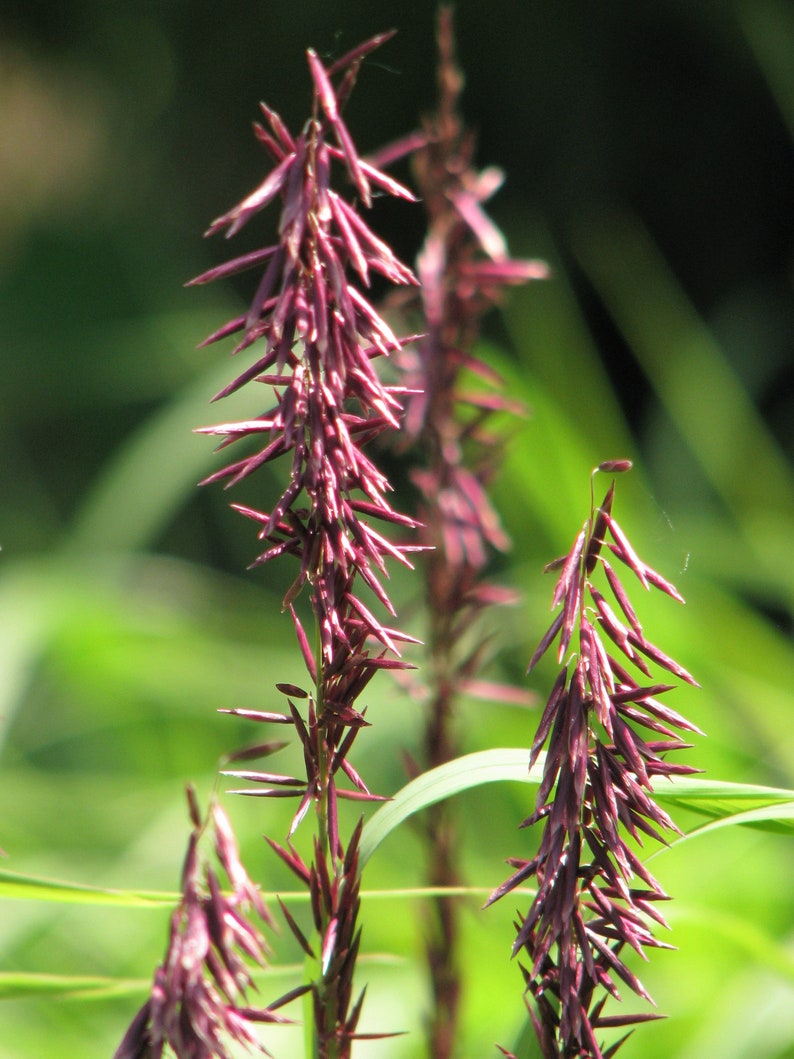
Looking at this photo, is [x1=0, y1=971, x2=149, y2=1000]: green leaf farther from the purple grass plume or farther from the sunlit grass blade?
the purple grass plume

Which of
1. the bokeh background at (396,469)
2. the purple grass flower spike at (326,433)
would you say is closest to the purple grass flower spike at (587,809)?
the purple grass flower spike at (326,433)

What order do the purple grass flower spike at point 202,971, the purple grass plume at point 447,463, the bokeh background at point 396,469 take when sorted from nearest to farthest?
the purple grass flower spike at point 202,971 < the purple grass plume at point 447,463 < the bokeh background at point 396,469

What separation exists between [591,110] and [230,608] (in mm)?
1184

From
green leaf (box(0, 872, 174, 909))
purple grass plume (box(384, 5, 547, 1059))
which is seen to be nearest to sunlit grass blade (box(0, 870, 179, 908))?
green leaf (box(0, 872, 174, 909))

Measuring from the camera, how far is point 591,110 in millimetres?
2107

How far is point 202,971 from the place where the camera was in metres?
0.19

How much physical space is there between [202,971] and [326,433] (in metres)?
0.10

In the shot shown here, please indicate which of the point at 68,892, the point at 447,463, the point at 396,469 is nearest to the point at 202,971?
the point at 68,892

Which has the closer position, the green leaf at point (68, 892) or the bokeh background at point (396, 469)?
the green leaf at point (68, 892)

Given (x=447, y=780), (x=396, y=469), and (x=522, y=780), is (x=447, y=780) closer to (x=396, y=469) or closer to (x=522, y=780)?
(x=522, y=780)

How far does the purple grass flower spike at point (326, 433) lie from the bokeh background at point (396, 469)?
0.57ft

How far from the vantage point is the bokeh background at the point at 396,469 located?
40.3 inches

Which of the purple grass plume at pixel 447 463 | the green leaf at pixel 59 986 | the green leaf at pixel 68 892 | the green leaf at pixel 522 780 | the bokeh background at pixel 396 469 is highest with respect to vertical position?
the bokeh background at pixel 396 469

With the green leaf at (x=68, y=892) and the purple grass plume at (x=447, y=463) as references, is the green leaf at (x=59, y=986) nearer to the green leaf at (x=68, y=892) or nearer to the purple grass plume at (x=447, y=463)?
the green leaf at (x=68, y=892)
